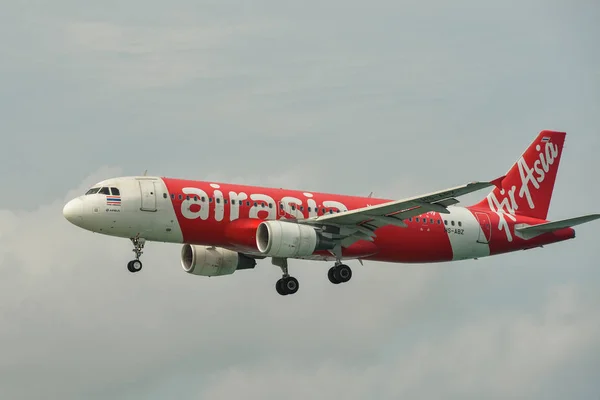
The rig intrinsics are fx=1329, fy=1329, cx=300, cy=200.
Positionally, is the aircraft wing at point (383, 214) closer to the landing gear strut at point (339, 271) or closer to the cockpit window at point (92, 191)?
the landing gear strut at point (339, 271)

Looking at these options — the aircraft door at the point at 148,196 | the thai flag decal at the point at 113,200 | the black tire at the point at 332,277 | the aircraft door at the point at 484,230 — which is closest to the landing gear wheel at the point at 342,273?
the black tire at the point at 332,277

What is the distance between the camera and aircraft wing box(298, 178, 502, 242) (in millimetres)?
61906

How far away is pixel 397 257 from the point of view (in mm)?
70438

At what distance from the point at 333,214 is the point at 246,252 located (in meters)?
4.80

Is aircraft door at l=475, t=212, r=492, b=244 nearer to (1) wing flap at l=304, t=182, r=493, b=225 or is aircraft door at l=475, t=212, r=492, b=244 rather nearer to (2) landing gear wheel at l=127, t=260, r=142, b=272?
(1) wing flap at l=304, t=182, r=493, b=225

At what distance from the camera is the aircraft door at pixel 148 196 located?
64.1m

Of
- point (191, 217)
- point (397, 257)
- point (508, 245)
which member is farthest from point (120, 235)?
point (508, 245)

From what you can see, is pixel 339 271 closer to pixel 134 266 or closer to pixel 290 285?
pixel 290 285

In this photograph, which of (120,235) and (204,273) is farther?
(204,273)

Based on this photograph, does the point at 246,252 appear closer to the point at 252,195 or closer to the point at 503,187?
the point at 252,195

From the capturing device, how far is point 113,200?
6400 cm

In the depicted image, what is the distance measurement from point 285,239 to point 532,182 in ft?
60.5

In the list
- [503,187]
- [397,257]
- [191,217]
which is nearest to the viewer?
[191,217]

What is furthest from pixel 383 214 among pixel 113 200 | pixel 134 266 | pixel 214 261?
pixel 113 200
